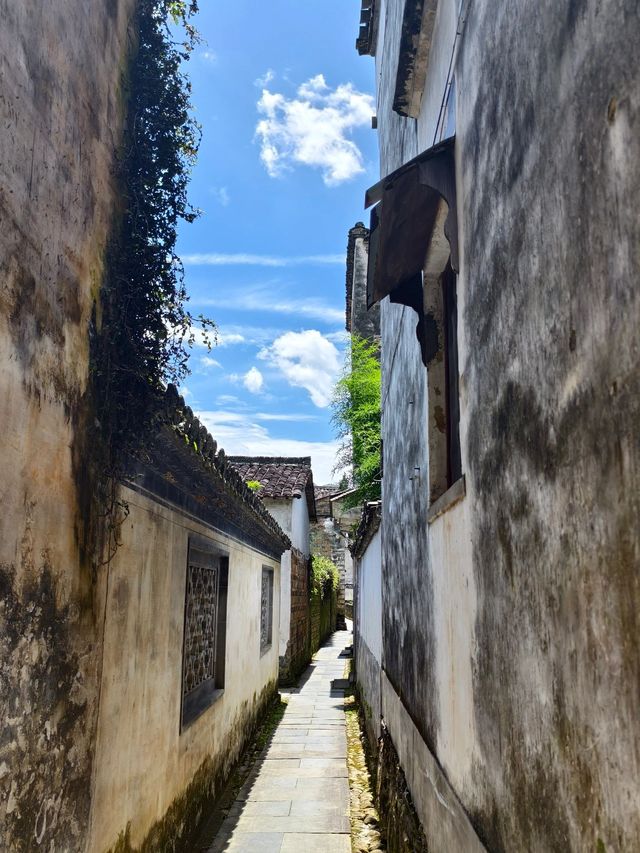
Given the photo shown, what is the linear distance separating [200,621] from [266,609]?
257 inches

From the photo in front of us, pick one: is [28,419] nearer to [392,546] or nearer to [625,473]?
[625,473]

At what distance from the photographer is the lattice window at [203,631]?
239 inches

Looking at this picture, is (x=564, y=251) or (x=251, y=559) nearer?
(x=564, y=251)

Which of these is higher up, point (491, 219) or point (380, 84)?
point (380, 84)

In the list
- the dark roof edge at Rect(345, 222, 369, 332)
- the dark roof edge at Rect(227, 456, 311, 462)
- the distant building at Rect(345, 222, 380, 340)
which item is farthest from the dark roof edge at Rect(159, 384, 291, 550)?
the dark roof edge at Rect(345, 222, 369, 332)

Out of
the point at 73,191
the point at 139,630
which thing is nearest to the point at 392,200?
the point at 73,191

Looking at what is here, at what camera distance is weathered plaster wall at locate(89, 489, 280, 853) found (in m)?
3.78

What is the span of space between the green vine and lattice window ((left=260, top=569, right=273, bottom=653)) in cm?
852

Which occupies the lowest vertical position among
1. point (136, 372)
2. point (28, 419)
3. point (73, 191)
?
point (28, 419)

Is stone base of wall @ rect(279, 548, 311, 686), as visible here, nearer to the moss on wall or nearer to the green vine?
the moss on wall

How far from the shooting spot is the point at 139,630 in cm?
432

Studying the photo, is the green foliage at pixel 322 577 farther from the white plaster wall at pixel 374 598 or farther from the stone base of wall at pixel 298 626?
the white plaster wall at pixel 374 598

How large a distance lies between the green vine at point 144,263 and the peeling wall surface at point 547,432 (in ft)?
5.87

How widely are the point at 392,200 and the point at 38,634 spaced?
8.78ft
